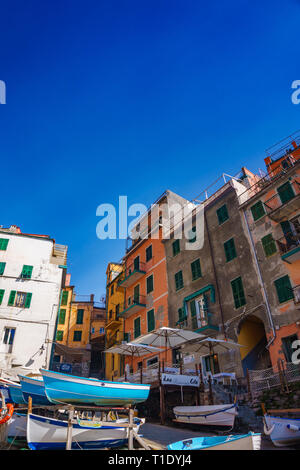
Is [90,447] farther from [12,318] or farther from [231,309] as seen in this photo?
[12,318]

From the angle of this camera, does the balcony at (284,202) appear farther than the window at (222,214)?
No

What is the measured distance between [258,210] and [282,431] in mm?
12776

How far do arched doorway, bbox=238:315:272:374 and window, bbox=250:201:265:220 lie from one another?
237 inches

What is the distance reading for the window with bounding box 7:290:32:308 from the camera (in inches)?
1005

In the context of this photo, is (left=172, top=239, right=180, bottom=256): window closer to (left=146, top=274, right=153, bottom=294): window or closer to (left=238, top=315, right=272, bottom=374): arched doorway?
(left=146, top=274, right=153, bottom=294): window

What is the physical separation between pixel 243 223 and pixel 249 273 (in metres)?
3.44

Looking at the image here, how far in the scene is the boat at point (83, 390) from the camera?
10.6 metres

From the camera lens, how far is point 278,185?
62.3ft

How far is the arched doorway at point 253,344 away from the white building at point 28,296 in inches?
568

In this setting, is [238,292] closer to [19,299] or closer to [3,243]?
[19,299]

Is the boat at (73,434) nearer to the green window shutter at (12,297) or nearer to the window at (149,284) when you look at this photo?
the green window shutter at (12,297)

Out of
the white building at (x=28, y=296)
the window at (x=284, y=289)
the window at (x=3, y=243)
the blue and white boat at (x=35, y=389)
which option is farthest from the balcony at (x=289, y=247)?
the window at (x=3, y=243)

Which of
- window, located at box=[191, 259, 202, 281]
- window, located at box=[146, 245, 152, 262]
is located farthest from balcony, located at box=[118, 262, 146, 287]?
window, located at box=[191, 259, 202, 281]
